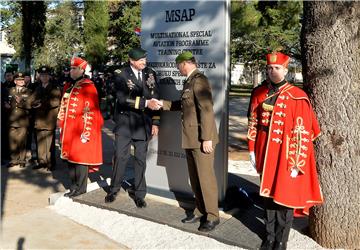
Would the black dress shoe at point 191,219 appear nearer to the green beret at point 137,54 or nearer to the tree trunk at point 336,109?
the tree trunk at point 336,109

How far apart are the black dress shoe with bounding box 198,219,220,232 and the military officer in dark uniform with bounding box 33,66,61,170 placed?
4210mm

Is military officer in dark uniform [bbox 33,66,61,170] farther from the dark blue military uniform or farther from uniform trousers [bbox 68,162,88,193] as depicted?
the dark blue military uniform

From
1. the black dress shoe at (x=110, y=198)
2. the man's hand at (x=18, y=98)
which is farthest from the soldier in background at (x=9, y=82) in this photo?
the black dress shoe at (x=110, y=198)

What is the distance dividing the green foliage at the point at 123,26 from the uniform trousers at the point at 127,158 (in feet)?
92.1

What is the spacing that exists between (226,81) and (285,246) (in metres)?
2.10

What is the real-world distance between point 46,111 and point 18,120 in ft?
3.21

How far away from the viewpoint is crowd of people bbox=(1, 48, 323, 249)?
4.27 meters

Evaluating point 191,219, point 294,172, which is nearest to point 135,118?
point 191,219

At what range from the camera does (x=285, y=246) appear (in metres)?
4.51

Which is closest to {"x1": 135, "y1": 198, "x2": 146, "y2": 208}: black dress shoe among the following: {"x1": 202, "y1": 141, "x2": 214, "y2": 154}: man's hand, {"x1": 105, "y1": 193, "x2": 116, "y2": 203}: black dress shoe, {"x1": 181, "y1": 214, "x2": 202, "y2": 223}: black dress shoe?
{"x1": 105, "y1": 193, "x2": 116, "y2": 203}: black dress shoe

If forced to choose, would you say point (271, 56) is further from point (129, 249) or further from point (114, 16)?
point (114, 16)

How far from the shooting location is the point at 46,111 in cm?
820

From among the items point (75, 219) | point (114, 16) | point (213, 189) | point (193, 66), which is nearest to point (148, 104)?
point (193, 66)

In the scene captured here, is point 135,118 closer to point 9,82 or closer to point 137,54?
point 137,54
